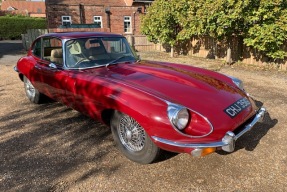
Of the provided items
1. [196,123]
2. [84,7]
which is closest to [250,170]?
[196,123]

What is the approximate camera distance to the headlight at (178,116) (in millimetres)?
2598

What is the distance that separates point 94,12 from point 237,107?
2241 cm

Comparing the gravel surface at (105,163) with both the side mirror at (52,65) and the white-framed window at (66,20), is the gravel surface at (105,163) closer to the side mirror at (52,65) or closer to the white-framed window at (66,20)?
the side mirror at (52,65)

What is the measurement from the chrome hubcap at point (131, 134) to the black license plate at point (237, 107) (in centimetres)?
105

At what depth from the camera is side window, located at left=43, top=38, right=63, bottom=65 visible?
13.5 feet

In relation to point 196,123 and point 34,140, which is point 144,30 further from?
point 196,123

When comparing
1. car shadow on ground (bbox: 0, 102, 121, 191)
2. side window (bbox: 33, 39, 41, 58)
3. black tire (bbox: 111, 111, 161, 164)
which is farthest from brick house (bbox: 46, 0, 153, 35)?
black tire (bbox: 111, 111, 161, 164)

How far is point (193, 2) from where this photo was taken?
10.2 metres

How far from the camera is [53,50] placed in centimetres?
438

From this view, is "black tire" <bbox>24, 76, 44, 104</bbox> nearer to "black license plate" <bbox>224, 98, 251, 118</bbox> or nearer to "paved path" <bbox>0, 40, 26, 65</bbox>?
"black license plate" <bbox>224, 98, 251, 118</bbox>

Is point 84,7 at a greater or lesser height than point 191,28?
greater

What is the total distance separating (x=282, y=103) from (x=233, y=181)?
338 centimetres

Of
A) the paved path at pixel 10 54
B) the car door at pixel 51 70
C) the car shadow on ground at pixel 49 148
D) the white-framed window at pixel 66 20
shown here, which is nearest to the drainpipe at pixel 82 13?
the white-framed window at pixel 66 20

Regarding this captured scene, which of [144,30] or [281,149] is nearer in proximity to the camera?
[281,149]
